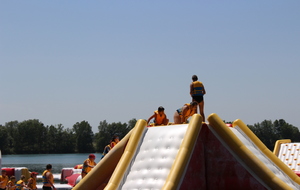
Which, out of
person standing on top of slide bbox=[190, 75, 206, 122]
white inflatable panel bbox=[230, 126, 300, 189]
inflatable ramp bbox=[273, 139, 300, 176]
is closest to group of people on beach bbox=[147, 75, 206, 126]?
person standing on top of slide bbox=[190, 75, 206, 122]

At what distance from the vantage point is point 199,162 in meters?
10.2

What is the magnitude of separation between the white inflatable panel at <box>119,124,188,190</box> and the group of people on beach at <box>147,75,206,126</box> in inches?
54.6

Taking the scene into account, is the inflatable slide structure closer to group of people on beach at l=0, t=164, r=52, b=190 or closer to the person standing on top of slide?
the person standing on top of slide

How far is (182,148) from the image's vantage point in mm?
9836

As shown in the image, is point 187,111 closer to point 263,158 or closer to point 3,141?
point 263,158

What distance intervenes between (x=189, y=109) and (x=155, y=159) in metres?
2.25

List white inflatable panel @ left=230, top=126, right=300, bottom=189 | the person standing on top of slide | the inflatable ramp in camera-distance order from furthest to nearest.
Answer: the inflatable ramp
the person standing on top of slide
white inflatable panel @ left=230, top=126, right=300, bottom=189

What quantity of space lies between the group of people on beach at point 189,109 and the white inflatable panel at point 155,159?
139 cm

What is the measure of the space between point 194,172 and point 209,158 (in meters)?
0.55

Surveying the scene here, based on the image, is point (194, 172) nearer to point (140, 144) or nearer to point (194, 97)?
point (140, 144)

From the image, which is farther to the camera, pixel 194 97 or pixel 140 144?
pixel 194 97

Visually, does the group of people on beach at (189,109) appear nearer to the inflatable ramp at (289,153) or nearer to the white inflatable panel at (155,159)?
the white inflatable panel at (155,159)

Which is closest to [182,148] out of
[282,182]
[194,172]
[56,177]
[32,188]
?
[194,172]

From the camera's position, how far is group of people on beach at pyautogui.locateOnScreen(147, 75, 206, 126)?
12097 mm
